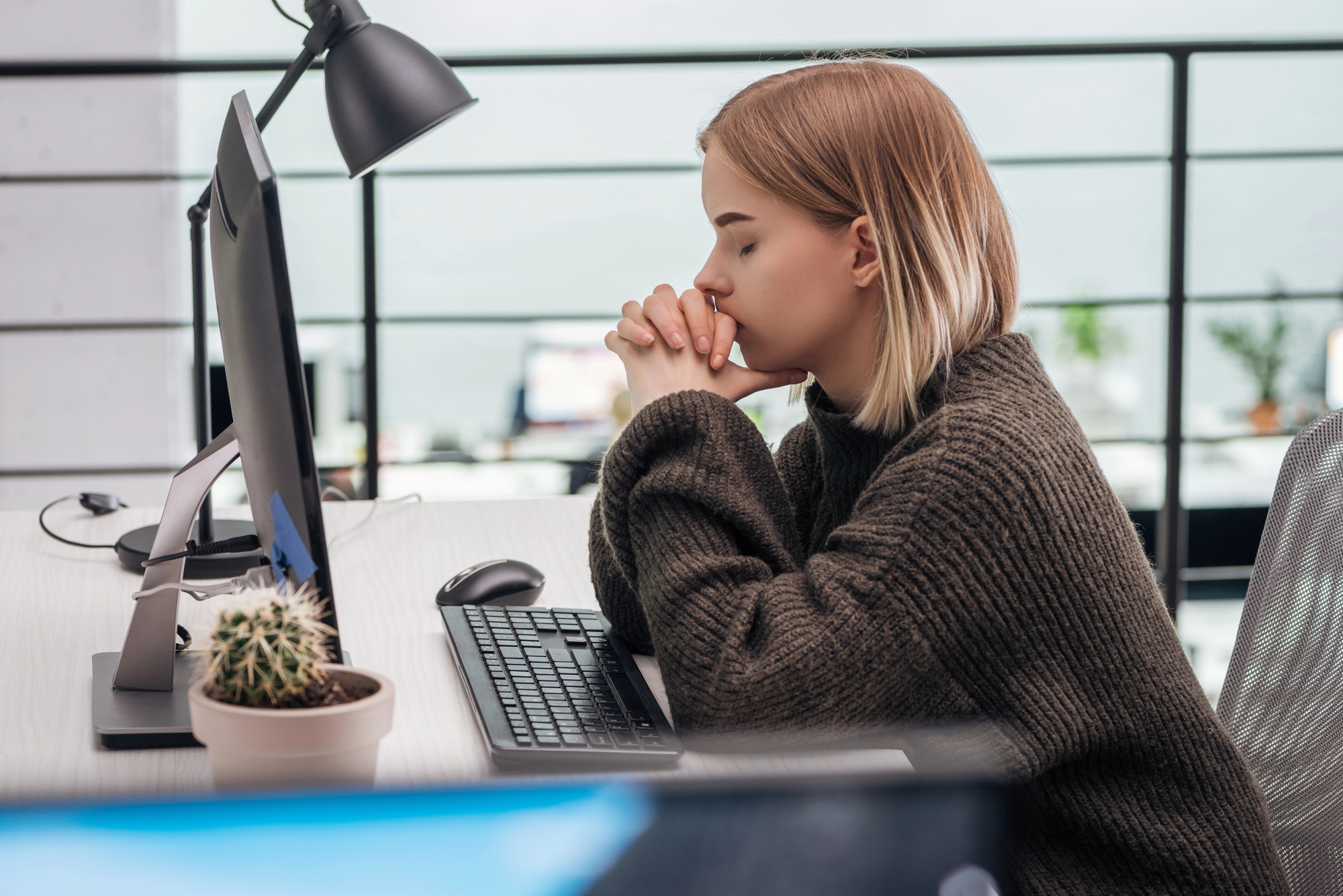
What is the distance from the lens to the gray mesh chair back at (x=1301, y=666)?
87cm

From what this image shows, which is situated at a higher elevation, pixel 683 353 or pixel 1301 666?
pixel 683 353

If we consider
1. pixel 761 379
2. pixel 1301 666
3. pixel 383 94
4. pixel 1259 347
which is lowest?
pixel 1259 347

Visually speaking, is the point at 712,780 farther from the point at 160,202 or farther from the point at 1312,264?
the point at 1312,264

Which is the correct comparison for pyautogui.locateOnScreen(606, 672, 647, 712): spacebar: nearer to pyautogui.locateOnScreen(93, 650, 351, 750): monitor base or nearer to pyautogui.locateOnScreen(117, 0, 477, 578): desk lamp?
pyautogui.locateOnScreen(93, 650, 351, 750): monitor base

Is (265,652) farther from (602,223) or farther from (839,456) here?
(602,223)

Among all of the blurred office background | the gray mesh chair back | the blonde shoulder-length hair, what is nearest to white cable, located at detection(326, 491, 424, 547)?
the blonde shoulder-length hair

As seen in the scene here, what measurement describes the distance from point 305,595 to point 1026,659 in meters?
0.44

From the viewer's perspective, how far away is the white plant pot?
541 mm

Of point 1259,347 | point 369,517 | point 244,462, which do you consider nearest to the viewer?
point 244,462

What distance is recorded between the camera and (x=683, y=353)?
96 centimetres

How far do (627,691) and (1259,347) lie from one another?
4.24 m

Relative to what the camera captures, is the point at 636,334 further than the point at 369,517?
No

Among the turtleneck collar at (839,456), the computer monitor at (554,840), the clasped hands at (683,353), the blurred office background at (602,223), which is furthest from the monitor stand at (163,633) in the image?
the blurred office background at (602,223)

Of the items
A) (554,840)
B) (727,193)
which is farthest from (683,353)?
(554,840)
